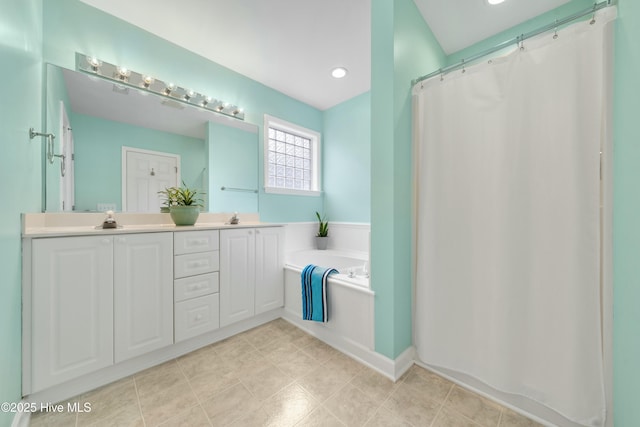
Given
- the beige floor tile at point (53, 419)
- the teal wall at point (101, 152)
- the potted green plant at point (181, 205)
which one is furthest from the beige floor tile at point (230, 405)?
the teal wall at point (101, 152)

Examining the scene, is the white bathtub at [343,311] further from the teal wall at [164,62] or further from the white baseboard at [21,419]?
the white baseboard at [21,419]

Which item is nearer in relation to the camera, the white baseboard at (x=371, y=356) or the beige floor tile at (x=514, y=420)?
the beige floor tile at (x=514, y=420)

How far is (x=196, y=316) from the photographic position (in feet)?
5.67

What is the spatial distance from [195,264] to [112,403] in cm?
84

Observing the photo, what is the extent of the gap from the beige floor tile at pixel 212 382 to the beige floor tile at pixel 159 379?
91mm

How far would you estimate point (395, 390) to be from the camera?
1365 millimetres

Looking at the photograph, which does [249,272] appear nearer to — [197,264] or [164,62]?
[197,264]

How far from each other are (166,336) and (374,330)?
1442 mm

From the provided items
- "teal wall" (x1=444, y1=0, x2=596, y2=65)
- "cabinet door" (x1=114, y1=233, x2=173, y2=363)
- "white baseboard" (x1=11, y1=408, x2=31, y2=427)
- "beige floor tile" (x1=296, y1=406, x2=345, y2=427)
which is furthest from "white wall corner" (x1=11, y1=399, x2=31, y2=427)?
"teal wall" (x1=444, y1=0, x2=596, y2=65)

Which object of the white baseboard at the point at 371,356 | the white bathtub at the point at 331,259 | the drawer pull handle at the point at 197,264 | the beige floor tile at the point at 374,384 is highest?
the drawer pull handle at the point at 197,264

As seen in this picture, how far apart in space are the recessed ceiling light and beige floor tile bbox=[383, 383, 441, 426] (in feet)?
9.19

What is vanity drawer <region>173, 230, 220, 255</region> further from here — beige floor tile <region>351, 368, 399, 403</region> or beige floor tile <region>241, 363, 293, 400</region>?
beige floor tile <region>351, 368, 399, 403</region>

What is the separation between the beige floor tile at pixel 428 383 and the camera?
134cm

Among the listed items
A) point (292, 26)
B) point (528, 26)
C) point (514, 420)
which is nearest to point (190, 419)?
point (514, 420)
